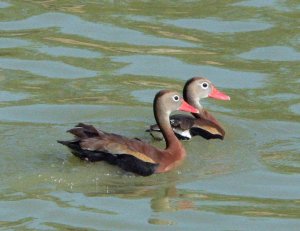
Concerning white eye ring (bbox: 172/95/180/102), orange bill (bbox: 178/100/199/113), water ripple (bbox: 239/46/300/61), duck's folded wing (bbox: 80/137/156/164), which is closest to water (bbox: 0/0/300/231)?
water ripple (bbox: 239/46/300/61)

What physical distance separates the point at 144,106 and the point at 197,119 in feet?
3.14

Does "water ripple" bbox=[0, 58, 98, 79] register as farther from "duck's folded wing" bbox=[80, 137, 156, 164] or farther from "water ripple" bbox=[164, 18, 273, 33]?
"duck's folded wing" bbox=[80, 137, 156, 164]

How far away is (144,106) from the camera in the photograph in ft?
55.9

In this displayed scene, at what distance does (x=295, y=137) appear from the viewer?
52.3ft

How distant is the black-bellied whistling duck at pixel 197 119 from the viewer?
16.0m

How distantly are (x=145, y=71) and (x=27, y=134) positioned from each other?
323cm

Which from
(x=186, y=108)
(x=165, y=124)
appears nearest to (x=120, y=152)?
(x=165, y=124)

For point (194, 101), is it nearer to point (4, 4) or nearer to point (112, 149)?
point (112, 149)

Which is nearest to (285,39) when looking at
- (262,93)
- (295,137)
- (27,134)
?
(262,93)

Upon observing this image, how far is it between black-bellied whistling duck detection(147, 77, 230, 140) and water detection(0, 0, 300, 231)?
0.47 feet

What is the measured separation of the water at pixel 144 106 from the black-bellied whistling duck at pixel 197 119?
5.7 inches

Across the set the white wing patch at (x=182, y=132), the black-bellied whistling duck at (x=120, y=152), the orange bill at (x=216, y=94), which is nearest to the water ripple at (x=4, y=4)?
the orange bill at (x=216, y=94)

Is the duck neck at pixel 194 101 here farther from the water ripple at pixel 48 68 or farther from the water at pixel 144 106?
the water ripple at pixel 48 68

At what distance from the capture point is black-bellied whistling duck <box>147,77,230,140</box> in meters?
16.0
